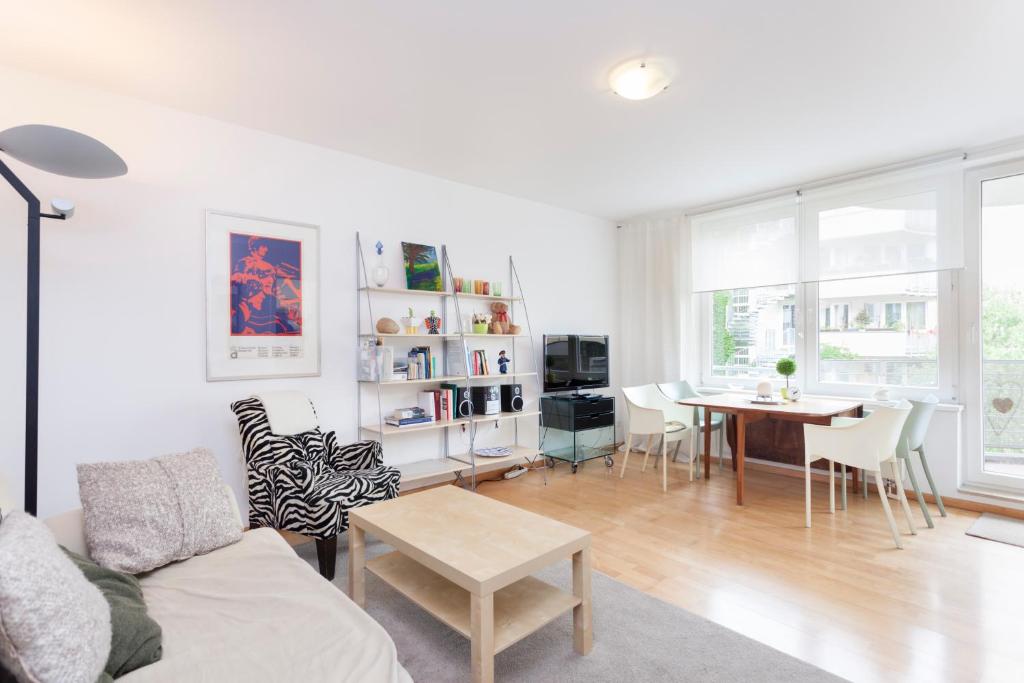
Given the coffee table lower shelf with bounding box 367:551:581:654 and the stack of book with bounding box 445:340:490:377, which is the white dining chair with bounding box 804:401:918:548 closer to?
the coffee table lower shelf with bounding box 367:551:581:654

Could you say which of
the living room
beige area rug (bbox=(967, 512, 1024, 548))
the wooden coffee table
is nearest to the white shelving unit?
the living room

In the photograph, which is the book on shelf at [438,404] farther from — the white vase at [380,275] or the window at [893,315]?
the window at [893,315]

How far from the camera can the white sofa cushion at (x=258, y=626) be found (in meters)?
1.18

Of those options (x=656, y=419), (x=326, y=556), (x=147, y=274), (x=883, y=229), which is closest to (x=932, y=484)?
(x=656, y=419)

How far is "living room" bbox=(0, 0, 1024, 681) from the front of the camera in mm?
1785

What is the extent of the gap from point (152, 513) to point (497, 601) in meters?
1.25

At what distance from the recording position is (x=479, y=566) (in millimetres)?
1687

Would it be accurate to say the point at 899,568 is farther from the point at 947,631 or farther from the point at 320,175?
the point at 320,175

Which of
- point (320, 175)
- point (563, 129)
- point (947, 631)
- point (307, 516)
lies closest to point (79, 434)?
point (307, 516)

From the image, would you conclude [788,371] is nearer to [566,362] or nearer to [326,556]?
[566,362]

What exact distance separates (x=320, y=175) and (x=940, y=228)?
446 cm

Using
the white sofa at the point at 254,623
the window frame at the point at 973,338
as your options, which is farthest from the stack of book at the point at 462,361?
the window frame at the point at 973,338

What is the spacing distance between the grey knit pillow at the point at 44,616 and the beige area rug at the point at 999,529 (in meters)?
4.15

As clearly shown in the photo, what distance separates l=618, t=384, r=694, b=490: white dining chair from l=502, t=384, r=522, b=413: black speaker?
91cm
